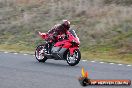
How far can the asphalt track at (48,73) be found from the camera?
13.2m

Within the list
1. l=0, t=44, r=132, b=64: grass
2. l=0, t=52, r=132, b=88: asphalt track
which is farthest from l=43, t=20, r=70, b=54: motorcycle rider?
l=0, t=44, r=132, b=64: grass

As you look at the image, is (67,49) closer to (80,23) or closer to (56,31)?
(56,31)

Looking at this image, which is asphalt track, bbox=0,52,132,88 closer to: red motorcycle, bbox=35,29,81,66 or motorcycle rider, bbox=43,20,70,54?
red motorcycle, bbox=35,29,81,66

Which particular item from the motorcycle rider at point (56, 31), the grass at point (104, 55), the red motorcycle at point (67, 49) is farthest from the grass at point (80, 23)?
the red motorcycle at point (67, 49)

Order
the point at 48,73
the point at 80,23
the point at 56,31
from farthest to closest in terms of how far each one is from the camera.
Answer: the point at 80,23
the point at 56,31
the point at 48,73

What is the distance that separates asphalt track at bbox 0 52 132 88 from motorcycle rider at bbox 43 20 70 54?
77 centimetres

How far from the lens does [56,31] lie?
18.6 metres

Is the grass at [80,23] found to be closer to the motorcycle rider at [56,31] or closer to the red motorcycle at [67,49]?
the motorcycle rider at [56,31]

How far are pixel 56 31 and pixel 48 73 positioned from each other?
336 cm

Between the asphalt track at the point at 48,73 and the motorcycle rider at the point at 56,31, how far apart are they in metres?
0.77

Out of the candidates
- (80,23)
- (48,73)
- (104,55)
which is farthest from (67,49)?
(80,23)

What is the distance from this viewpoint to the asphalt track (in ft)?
43.4

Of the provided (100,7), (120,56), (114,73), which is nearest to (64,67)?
(114,73)

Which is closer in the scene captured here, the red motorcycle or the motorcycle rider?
the red motorcycle
